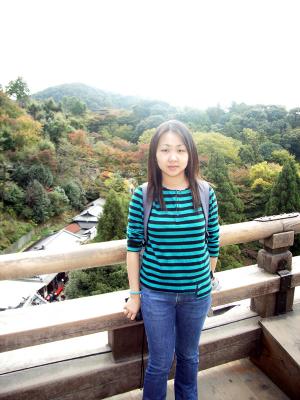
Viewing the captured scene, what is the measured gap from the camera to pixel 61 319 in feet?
4.26

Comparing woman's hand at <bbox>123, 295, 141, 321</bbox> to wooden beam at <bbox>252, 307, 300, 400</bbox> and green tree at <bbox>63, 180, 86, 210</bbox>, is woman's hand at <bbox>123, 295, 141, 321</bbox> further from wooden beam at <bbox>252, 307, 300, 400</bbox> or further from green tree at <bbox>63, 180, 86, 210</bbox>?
green tree at <bbox>63, 180, 86, 210</bbox>

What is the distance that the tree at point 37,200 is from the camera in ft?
71.5

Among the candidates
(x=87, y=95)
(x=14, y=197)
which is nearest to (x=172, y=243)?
(x=14, y=197)

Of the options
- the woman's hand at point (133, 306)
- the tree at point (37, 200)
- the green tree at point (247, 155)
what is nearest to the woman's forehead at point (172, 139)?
the woman's hand at point (133, 306)

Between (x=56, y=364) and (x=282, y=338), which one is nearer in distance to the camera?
(x=56, y=364)

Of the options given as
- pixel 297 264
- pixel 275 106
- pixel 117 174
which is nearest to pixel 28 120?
pixel 117 174

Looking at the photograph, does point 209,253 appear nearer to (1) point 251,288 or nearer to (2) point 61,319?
(1) point 251,288

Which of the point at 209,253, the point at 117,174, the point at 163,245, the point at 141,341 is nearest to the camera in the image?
the point at 163,245

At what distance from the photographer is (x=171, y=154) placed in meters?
1.16

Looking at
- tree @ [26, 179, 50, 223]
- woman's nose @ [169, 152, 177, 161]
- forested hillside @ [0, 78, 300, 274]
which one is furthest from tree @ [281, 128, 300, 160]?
woman's nose @ [169, 152, 177, 161]

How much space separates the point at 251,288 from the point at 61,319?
3.05ft

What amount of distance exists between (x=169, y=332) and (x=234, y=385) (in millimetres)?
688

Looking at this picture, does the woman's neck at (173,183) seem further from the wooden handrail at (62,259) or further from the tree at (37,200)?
the tree at (37,200)

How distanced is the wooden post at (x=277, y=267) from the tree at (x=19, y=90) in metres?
34.8
